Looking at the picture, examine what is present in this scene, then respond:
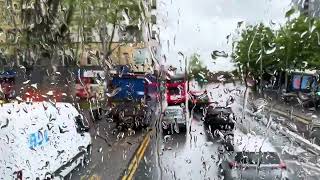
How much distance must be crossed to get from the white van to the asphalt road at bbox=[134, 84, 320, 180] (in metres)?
1.46

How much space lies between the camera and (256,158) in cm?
620

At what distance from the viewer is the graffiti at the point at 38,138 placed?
572 centimetres

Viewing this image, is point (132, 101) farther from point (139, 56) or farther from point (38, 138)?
point (38, 138)

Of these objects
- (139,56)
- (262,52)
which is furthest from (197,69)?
(139,56)

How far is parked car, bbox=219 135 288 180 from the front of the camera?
605 centimetres

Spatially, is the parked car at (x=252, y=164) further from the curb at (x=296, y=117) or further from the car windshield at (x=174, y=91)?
the car windshield at (x=174, y=91)

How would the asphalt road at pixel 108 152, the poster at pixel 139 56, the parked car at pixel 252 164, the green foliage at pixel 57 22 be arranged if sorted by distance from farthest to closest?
the poster at pixel 139 56, the green foliage at pixel 57 22, the asphalt road at pixel 108 152, the parked car at pixel 252 164

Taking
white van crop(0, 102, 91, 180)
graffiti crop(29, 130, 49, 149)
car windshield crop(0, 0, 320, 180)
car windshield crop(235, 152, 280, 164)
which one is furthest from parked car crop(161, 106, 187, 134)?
graffiti crop(29, 130, 49, 149)

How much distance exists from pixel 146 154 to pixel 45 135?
3.07 meters

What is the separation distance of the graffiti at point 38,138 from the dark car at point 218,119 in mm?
4296

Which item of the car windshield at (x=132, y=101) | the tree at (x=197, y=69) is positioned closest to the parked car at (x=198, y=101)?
the car windshield at (x=132, y=101)

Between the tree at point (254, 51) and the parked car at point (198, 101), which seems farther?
the parked car at point (198, 101)

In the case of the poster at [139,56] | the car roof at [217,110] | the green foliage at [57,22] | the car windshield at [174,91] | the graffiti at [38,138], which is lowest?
the car roof at [217,110]

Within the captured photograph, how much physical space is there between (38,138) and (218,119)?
462cm
